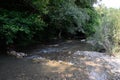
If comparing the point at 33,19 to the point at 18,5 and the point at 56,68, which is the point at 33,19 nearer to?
the point at 18,5

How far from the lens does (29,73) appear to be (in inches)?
245

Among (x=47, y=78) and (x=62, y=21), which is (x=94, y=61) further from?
(x=62, y=21)

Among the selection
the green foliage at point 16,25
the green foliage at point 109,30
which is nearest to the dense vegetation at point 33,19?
the green foliage at point 16,25

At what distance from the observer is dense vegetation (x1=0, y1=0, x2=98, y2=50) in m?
8.23

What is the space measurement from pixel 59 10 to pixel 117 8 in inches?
149

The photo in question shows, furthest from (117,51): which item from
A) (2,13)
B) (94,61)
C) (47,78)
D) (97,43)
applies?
(2,13)

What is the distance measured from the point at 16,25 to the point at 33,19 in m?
1.24

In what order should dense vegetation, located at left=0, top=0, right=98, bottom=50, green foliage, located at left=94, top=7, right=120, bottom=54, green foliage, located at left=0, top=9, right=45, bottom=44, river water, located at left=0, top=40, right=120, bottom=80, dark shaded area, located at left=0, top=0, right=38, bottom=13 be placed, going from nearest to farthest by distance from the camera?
river water, located at left=0, top=40, right=120, bottom=80
green foliage, located at left=0, top=9, right=45, bottom=44
dense vegetation, located at left=0, top=0, right=98, bottom=50
dark shaded area, located at left=0, top=0, right=38, bottom=13
green foliage, located at left=94, top=7, right=120, bottom=54

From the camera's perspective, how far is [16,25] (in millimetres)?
8438

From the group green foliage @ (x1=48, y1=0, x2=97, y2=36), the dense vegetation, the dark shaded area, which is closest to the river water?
the dense vegetation

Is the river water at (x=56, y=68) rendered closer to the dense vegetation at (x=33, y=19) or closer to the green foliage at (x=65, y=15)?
the dense vegetation at (x=33, y=19)

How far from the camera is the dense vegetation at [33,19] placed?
823 centimetres

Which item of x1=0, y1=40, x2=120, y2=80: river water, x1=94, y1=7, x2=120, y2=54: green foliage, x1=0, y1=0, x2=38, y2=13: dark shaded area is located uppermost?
x1=0, y1=0, x2=38, y2=13: dark shaded area

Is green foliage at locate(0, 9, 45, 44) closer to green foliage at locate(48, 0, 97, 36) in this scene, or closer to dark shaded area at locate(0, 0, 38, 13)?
dark shaded area at locate(0, 0, 38, 13)
